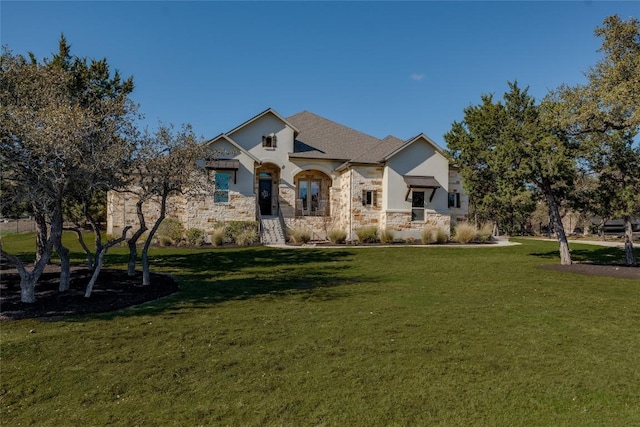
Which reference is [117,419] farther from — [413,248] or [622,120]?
[413,248]

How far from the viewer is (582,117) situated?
14.2 meters

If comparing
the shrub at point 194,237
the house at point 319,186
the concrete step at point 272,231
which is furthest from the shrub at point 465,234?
the shrub at point 194,237

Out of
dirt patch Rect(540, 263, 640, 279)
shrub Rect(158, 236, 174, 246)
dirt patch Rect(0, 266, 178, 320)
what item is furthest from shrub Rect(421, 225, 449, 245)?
dirt patch Rect(0, 266, 178, 320)

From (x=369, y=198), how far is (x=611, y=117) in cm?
1483

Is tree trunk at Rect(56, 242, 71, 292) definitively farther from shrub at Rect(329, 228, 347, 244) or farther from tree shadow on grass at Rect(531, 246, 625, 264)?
tree shadow on grass at Rect(531, 246, 625, 264)

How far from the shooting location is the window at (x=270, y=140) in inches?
1126

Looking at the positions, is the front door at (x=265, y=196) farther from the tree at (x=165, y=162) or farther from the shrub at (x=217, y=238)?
the tree at (x=165, y=162)

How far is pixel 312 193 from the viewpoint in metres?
30.0

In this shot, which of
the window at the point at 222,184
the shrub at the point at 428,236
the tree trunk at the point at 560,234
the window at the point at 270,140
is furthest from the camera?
the window at the point at 270,140

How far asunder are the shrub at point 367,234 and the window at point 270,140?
862 centimetres

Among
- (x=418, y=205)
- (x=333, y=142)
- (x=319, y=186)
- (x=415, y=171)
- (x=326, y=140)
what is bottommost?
(x=418, y=205)

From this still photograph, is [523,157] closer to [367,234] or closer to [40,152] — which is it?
[367,234]

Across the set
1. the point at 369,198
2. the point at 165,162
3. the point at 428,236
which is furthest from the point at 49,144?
the point at 369,198

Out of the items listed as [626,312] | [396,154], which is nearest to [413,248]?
[396,154]
